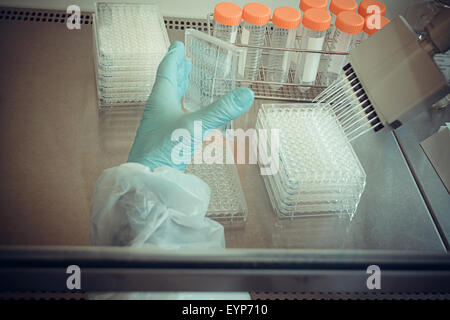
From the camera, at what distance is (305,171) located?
4.08 ft

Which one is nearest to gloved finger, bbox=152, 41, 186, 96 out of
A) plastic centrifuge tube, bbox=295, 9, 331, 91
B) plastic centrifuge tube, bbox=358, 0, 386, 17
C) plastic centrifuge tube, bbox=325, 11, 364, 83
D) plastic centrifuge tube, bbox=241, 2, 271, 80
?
plastic centrifuge tube, bbox=241, 2, 271, 80

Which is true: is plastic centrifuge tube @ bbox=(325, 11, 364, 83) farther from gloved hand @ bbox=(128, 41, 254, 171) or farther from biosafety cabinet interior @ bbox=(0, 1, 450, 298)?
gloved hand @ bbox=(128, 41, 254, 171)

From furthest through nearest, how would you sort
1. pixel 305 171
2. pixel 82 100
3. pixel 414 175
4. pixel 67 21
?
pixel 67 21
pixel 82 100
pixel 414 175
pixel 305 171

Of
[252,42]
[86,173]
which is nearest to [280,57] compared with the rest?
[252,42]

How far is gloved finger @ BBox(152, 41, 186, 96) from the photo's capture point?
52.9 inches

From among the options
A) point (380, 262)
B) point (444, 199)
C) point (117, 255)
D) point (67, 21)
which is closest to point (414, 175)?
point (444, 199)

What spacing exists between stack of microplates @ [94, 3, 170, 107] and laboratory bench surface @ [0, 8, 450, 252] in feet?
0.27

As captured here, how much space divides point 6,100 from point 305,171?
3.62 feet

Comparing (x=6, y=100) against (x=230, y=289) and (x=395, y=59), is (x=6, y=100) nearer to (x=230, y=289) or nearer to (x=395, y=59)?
(x=230, y=289)

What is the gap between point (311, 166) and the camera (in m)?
1.27

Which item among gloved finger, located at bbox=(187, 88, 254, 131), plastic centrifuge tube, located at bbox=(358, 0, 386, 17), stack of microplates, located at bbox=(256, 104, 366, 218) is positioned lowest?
stack of microplates, located at bbox=(256, 104, 366, 218)

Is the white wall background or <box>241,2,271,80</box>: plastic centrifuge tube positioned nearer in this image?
<box>241,2,271,80</box>: plastic centrifuge tube

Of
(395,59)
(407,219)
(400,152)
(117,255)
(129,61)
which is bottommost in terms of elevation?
(407,219)

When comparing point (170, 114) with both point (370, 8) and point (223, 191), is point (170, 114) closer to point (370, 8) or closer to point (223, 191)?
point (223, 191)
